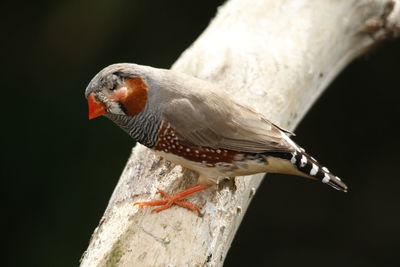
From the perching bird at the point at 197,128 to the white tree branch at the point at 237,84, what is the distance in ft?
0.64

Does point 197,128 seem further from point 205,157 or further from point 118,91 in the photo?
point 118,91

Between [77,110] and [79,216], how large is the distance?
1.12 m

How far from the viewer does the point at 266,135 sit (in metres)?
3.31

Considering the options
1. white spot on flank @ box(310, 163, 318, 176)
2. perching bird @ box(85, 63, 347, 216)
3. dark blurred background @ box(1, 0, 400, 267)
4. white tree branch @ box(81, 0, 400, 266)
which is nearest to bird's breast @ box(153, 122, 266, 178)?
perching bird @ box(85, 63, 347, 216)

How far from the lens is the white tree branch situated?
2.95 meters

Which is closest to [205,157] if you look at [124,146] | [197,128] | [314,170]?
[197,128]

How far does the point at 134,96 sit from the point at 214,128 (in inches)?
19.9

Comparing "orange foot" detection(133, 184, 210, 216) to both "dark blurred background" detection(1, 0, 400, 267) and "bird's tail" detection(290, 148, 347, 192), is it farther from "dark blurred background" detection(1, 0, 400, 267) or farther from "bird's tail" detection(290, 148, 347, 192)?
"dark blurred background" detection(1, 0, 400, 267)

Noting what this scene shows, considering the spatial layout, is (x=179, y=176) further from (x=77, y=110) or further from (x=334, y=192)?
(x=334, y=192)

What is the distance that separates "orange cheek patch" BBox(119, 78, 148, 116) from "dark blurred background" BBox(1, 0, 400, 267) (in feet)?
8.55

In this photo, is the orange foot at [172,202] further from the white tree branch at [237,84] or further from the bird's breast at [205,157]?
the bird's breast at [205,157]

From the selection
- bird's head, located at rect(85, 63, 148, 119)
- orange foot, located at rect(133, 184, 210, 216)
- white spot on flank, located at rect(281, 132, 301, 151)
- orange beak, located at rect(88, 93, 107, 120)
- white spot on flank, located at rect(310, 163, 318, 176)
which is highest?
white spot on flank, located at rect(281, 132, 301, 151)

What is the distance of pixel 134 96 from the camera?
336 centimetres

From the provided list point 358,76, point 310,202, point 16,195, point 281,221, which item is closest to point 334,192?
point 310,202
